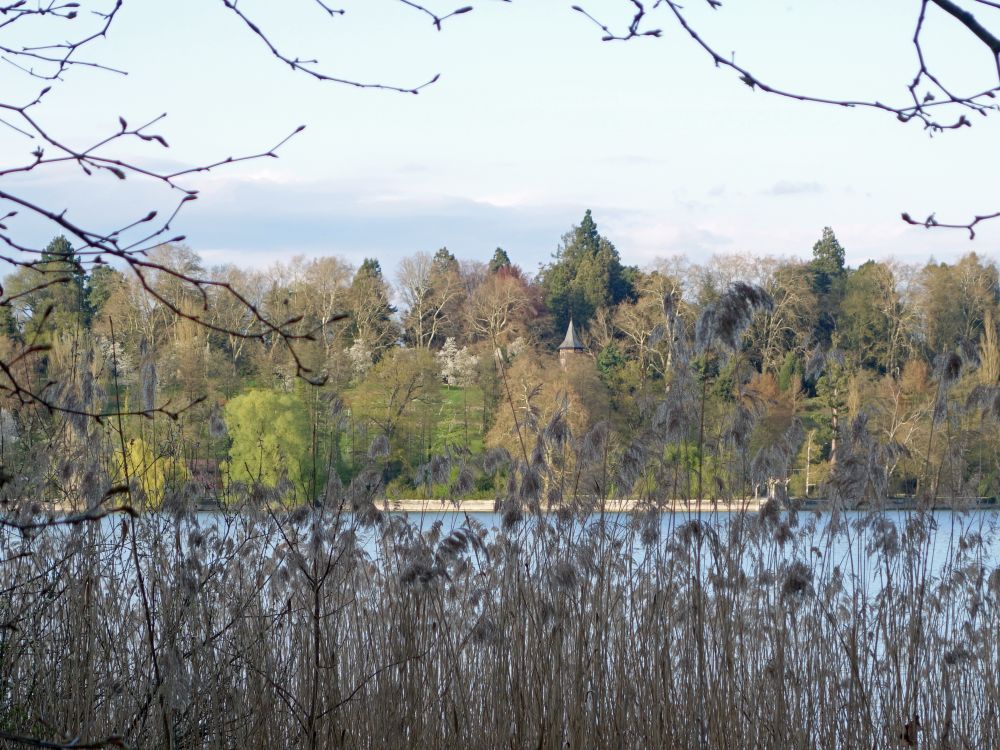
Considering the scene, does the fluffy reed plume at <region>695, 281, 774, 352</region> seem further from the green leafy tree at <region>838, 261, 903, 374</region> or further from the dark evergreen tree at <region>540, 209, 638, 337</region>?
the dark evergreen tree at <region>540, 209, 638, 337</region>

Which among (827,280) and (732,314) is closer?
(732,314)

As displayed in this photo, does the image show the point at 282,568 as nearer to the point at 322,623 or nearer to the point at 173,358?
the point at 322,623

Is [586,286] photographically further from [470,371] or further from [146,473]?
[146,473]

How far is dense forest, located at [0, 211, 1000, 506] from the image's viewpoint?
404 centimetres

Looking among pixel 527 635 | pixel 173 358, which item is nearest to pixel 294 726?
pixel 527 635

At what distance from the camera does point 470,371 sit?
28375 millimetres

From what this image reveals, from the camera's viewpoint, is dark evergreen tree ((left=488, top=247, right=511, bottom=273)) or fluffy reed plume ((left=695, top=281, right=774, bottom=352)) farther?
dark evergreen tree ((left=488, top=247, right=511, bottom=273))

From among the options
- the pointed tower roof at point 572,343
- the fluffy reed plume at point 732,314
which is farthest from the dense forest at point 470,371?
the pointed tower roof at point 572,343

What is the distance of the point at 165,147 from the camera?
60.6 inches

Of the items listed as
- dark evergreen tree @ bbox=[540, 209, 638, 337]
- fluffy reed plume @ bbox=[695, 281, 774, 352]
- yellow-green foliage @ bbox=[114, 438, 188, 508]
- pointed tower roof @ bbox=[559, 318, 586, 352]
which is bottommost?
yellow-green foliage @ bbox=[114, 438, 188, 508]

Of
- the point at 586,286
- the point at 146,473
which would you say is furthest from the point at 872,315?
the point at 146,473

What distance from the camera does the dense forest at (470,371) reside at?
404 cm

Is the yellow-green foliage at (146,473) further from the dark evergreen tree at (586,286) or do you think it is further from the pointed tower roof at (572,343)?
the dark evergreen tree at (586,286)

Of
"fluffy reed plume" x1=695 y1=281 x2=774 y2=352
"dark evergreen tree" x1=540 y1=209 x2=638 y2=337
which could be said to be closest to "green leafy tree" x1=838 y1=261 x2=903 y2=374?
"dark evergreen tree" x1=540 y1=209 x2=638 y2=337
